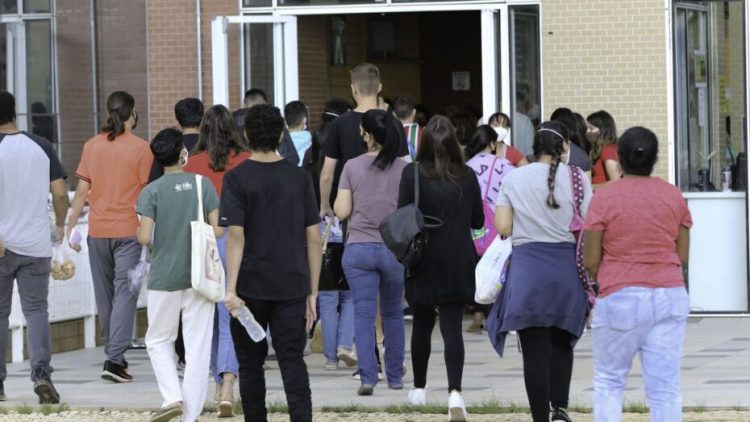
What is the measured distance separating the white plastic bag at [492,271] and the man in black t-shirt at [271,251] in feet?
3.43

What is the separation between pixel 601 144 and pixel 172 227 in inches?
195

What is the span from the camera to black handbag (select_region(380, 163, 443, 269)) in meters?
9.26

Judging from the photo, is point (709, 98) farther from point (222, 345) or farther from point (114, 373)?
point (222, 345)

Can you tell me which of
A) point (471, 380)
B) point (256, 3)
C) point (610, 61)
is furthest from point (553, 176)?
point (256, 3)

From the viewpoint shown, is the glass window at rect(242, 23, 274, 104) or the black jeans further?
the glass window at rect(242, 23, 274, 104)

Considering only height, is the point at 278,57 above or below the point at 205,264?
above

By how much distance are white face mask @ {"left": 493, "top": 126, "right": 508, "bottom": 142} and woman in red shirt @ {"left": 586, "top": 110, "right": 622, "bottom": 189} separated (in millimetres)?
885

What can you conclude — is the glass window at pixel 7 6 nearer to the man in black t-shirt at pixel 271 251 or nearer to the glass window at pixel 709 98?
the glass window at pixel 709 98

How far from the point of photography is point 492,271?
8.73 metres

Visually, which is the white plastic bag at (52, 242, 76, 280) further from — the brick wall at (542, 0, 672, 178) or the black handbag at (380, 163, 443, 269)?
the brick wall at (542, 0, 672, 178)

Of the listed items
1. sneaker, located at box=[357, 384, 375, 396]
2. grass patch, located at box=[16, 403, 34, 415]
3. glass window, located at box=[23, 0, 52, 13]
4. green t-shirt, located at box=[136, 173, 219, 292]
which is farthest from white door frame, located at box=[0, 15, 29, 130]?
green t-shirt, located at box=[136, 173, 219, 292]

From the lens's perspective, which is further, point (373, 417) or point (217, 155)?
point (217, 155)

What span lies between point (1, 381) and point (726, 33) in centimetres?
761

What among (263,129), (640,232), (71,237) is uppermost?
(263,129)
